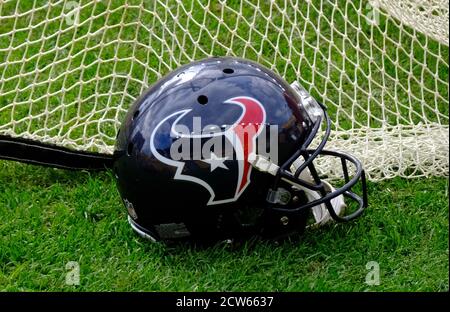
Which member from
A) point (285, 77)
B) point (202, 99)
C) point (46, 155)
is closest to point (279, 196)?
point (202, 99)

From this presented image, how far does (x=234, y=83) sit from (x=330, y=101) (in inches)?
33.2

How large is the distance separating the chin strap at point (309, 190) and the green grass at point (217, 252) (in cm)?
5

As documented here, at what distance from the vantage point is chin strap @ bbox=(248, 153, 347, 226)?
7.50ft

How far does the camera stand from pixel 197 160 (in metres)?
2.28

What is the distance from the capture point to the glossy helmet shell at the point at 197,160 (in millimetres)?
2299

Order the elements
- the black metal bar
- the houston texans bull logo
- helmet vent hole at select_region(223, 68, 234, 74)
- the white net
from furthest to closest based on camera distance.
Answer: the white net
the black metal bar
helmet vent hole at select_region(223, 68, 234, 74)
the houston texans bull logo

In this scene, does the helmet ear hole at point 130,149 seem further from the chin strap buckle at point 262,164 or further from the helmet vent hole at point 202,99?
the chin strap buckle at point 262,164

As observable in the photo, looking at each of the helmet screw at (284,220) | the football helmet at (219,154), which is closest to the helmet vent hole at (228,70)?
the football helmet at (219,154)

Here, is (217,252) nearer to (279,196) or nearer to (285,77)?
(279,196)

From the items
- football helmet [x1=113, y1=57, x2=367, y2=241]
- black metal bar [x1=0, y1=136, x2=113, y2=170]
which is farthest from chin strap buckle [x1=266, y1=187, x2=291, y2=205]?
black metal bar [x1=0, y1=136, x2=113, y2=170]

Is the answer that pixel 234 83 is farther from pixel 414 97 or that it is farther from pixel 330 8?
pixel 330 8

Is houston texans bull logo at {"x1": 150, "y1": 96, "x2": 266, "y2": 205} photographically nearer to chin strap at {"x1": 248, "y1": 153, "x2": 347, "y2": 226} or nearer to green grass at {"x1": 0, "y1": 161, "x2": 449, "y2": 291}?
chin strap at {"x1": 248, "y1": 153, "x2": 347, "y2": 226}

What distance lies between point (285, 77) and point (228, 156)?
3.82ft

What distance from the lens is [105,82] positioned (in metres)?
3.50
